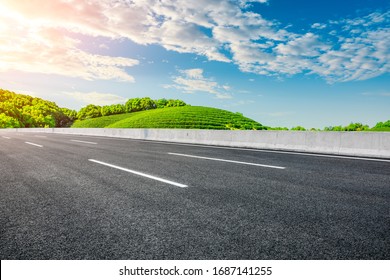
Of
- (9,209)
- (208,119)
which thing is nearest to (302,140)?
(9,209)

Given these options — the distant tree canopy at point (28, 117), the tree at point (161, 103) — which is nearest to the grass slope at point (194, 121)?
the tree at point (161, 103)

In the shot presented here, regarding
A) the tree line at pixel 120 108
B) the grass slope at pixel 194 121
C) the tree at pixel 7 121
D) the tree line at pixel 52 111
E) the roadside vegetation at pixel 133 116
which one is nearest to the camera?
the grass slope at pixel 194 121

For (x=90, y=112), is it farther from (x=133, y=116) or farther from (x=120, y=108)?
(x=133, y=116)

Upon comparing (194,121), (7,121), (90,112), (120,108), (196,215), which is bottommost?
(7,121)

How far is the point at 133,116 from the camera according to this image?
11838 cm

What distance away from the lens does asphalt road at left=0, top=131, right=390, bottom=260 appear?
9.07 ft

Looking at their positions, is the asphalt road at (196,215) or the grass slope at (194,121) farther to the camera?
the grass slope at (194,121)

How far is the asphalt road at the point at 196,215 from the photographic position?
2.77 meters

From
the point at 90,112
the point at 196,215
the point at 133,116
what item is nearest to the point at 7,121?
the point at 90,112

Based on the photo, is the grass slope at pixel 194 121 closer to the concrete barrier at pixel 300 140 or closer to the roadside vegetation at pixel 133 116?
the roadside vegetation at pixel 133 116

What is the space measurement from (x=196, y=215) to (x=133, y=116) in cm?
11770

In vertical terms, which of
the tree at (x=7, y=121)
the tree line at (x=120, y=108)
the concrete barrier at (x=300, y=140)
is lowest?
the tree at (x=7, y=121)

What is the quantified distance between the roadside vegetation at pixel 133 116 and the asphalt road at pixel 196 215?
2752 inches

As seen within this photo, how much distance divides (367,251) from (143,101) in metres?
158
